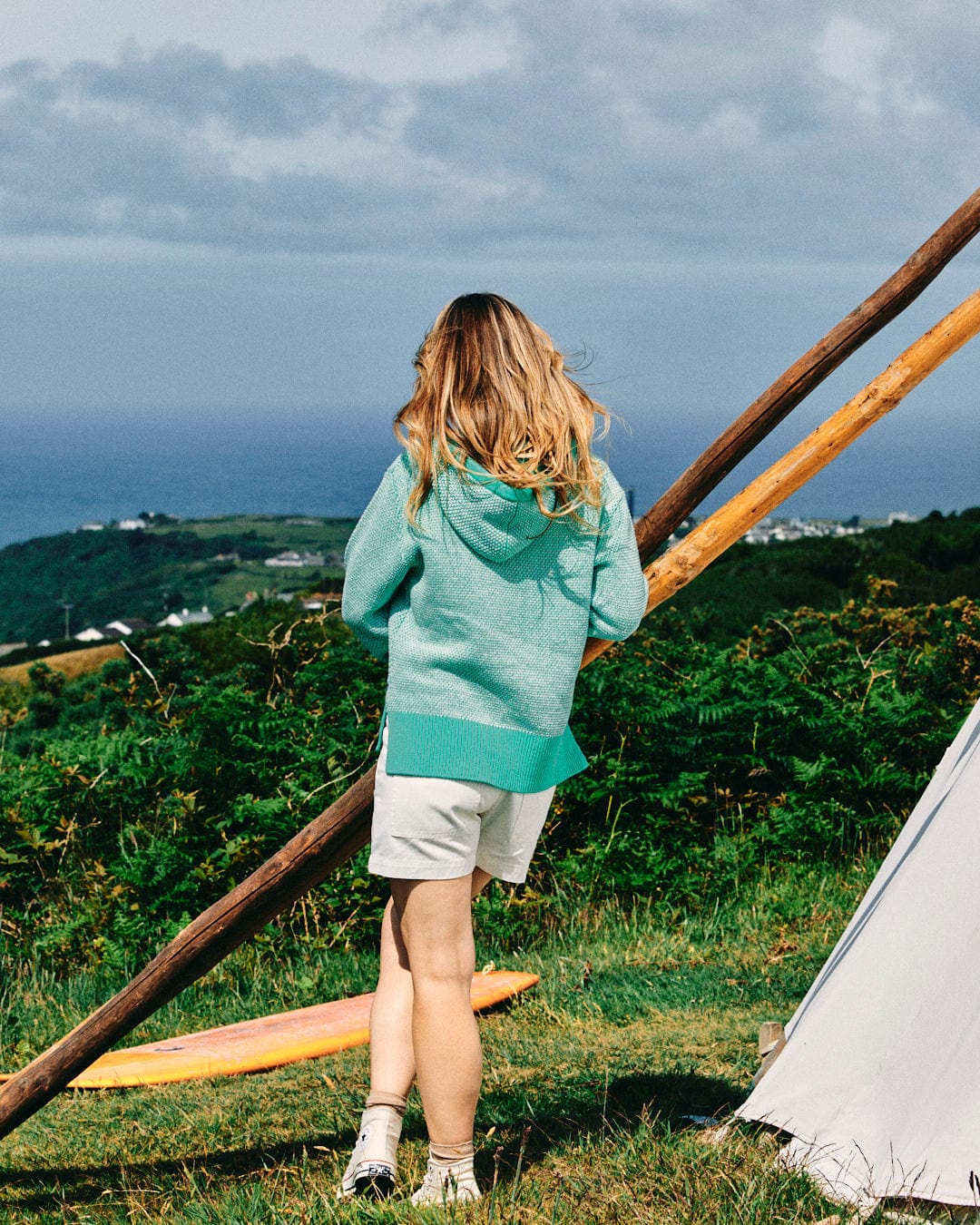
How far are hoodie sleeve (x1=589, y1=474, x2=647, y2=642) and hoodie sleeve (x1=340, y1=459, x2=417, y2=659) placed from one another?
0.41 meters

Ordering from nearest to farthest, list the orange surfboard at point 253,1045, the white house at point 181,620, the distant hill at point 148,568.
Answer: the orange surfboard at point 253,1045 < the white house at point 181,620 < the distant hill at point 148,568

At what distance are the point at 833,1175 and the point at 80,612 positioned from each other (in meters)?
70.4

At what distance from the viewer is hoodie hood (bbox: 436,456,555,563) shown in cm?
242

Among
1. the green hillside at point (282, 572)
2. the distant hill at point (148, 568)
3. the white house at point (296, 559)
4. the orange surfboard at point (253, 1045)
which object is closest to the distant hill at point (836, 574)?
the green hillside at point (282, 572)

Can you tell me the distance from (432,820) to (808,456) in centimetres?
119

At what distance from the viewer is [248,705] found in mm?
6465

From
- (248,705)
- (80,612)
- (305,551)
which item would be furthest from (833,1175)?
(305,551)

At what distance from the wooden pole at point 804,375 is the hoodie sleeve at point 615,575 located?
0.13 metres

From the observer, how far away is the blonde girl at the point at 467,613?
2447 mm

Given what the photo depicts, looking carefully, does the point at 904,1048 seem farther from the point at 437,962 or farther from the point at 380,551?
the point at 380,551

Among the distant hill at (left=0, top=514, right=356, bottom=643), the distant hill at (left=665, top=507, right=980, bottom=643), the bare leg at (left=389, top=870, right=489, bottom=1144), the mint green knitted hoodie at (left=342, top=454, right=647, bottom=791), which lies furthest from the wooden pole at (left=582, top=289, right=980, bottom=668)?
the distant hill at (left=0, top=514, right=356, bottom=643)

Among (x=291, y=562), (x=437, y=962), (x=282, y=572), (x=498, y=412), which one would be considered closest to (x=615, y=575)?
(x=498, y=412)

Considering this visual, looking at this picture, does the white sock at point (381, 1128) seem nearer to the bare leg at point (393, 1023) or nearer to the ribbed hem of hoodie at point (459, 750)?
the bare leg at point (393, 1023)

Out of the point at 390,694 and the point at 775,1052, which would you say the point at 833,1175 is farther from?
the point at 390,694
